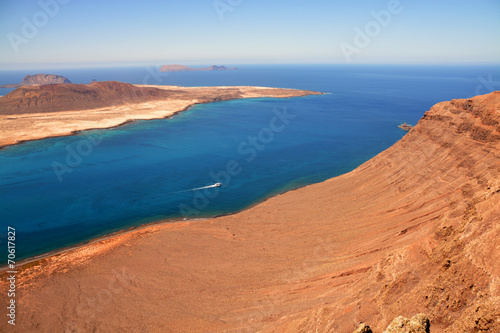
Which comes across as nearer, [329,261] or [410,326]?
[410,326]

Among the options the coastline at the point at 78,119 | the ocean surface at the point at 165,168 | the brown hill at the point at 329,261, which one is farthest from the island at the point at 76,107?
the brown hill at the point at 329,261

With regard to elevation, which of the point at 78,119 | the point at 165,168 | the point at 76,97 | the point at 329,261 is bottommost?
the point at 165,168

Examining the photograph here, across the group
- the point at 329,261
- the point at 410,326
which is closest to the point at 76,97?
the point at 329,261

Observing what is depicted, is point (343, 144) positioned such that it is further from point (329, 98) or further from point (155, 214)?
point (329, 98)

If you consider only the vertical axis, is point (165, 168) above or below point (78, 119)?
below

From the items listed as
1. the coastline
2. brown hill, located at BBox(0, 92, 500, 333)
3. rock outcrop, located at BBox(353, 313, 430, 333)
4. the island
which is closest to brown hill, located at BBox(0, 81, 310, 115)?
the island

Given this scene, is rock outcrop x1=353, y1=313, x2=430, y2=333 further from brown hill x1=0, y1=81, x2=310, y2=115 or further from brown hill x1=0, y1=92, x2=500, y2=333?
brown hill x1=0, y1=81, x2=310, y2=115

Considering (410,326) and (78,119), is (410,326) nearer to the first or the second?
(410,326)
